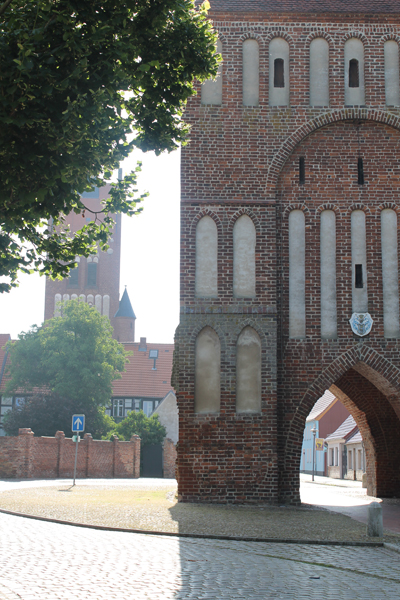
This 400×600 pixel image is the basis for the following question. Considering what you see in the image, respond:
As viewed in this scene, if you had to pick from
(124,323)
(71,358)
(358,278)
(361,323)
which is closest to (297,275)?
(358,278)

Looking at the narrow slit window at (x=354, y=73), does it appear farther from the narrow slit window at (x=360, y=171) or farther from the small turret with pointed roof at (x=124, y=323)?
the small turret with pointed roof at (x=124, y=323)

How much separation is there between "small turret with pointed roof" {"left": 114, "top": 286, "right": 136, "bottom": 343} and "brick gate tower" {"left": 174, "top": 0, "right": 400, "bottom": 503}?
58.7 metres

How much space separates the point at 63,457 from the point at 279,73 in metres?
25.9

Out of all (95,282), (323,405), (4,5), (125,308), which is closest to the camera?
(4,5)

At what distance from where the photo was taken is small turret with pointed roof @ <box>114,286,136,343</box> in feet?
247

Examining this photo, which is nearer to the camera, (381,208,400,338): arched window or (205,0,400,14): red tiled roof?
(381,208,400,338): arched window

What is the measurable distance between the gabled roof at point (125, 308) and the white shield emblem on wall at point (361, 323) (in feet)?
197

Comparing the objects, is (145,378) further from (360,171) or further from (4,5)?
(4,5)

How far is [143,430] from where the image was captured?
1805 inches

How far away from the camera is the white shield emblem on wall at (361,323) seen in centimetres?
1669

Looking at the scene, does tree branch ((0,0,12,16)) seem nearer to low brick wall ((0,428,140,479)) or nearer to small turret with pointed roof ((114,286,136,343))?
low brick wall ((0,428,140,479))

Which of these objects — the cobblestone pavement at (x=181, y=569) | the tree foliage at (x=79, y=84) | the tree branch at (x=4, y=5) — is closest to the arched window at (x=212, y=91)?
the tree foliage at (x=79, y=84)

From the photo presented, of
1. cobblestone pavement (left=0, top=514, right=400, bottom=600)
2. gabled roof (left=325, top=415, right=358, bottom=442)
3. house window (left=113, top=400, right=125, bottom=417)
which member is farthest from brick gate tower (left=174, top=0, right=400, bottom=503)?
house window (left=113, top=400, right=125, bottom=417)

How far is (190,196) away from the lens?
1698cm
